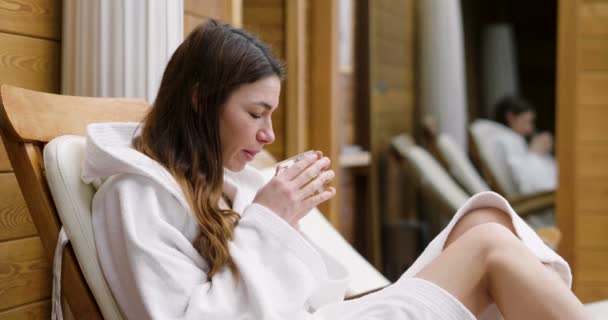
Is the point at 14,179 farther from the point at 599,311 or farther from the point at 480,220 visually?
the point at 599,311

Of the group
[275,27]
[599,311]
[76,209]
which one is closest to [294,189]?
[76,209]

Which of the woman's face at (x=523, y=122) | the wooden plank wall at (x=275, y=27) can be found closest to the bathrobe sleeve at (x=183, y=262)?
the wooden plank wall at (x=275, y=27)

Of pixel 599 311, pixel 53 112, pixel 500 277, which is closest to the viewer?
pixel 500 277

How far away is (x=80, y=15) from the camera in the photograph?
76.8 inches

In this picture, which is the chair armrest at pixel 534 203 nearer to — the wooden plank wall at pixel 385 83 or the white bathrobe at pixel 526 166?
the white bathrobe at pixel 526 166

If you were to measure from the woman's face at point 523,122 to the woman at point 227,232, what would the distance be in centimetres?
350

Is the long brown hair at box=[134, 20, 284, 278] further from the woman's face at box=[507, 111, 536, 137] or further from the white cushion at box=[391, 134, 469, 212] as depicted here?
the woman's face at box=[507, 111, 536, 137]

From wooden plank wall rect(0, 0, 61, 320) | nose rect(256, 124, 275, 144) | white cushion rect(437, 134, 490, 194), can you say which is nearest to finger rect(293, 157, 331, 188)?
nose rect(256, 124, 275, 144)

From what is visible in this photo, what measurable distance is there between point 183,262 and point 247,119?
294mm

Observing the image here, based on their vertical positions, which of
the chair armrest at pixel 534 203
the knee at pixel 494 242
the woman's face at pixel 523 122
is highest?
the knee at pixel 494 242

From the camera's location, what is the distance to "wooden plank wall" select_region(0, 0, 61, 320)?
5.96 feet

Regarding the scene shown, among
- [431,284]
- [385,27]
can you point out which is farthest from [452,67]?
[431,284]

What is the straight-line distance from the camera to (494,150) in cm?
476

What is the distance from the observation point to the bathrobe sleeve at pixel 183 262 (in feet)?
4.38
